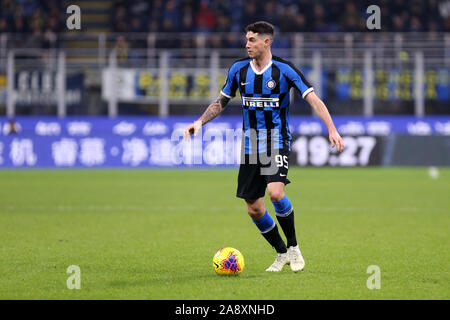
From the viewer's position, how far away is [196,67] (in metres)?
22.4

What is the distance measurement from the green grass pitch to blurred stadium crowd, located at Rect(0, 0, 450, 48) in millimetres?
8022

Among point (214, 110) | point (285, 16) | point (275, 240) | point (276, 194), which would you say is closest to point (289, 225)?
point (275, 240)

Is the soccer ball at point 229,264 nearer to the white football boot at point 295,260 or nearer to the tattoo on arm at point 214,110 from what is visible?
the white football boot at point 295,260

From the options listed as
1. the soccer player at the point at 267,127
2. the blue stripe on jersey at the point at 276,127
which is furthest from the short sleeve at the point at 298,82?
the blue stripe on jersey at the point at 276,127

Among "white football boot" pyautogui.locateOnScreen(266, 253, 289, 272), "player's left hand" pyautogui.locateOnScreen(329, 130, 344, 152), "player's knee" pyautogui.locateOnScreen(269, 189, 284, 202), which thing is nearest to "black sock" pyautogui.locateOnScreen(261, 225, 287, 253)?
"white football boot" pyautogui.locateOnScreen(266, 253, 289, 272)

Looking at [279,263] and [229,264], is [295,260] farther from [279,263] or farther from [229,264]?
[229,264]

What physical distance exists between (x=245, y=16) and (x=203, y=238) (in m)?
17.1

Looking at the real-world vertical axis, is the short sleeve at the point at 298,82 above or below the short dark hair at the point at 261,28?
below

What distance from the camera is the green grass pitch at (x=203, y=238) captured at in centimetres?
639

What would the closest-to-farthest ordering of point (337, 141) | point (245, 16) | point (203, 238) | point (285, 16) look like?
point (337, 141), point (203, 238), point (285, 16), point (245, 16)

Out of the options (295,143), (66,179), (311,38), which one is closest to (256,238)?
(66,179)

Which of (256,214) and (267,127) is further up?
(267,127)

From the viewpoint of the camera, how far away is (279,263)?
729 cm
